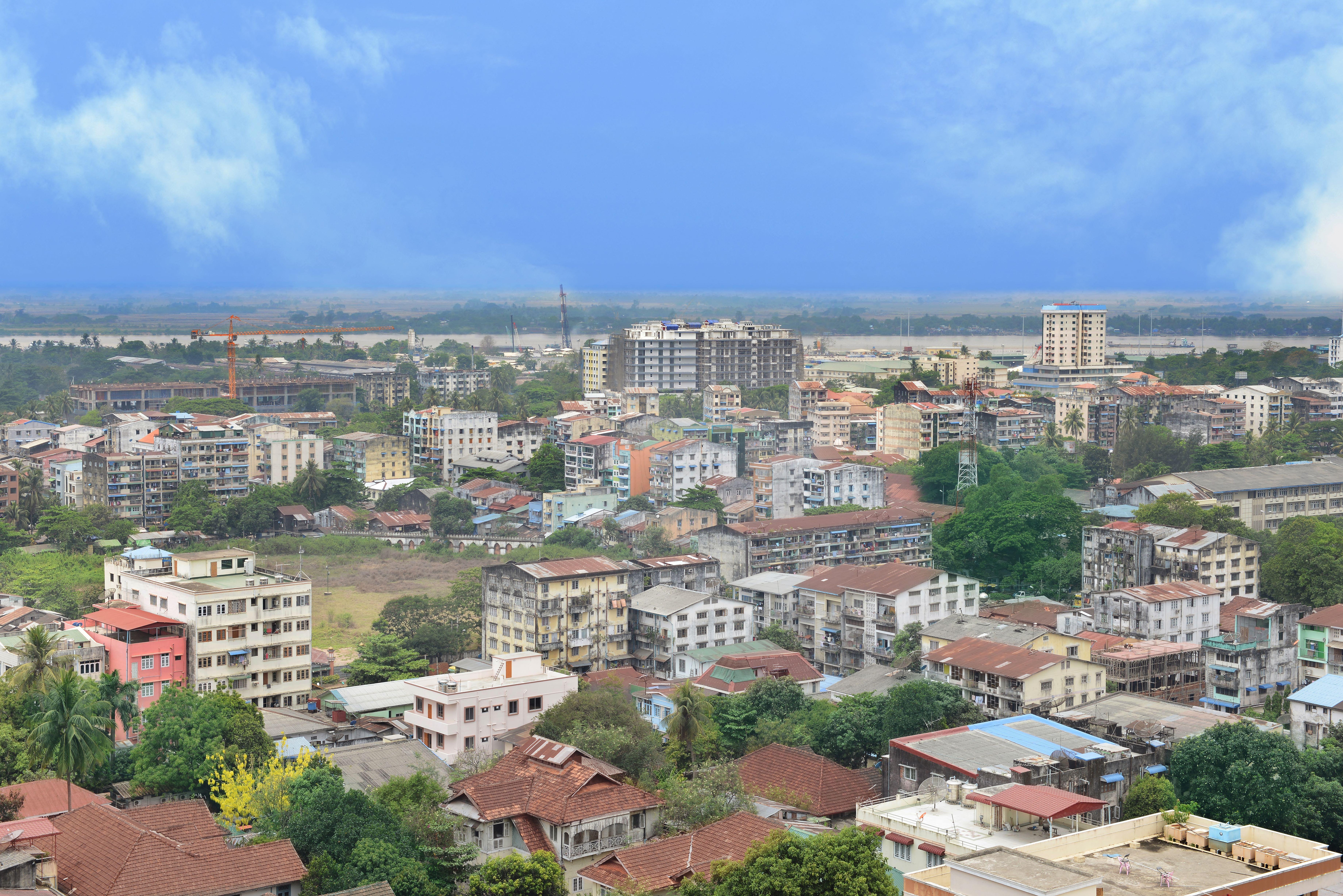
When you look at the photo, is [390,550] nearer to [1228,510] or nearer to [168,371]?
[1228,510]

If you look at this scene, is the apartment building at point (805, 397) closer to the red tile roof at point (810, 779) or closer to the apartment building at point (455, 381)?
the apartment building at point (455, 381)

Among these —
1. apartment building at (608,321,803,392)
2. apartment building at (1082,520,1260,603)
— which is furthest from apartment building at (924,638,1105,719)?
apartment building at (608,321,803,392)

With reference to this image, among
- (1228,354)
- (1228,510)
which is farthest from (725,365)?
(1228,510)

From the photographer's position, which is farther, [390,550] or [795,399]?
[795,399]

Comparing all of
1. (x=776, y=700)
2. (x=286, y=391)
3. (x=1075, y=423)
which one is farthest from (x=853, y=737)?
(x=286, y=391)

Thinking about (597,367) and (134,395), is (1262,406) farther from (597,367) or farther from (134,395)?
(134,395)

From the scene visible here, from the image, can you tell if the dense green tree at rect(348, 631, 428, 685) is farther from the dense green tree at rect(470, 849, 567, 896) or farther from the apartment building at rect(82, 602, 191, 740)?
the dense green tree at rect(470, 849, 567, 896)
